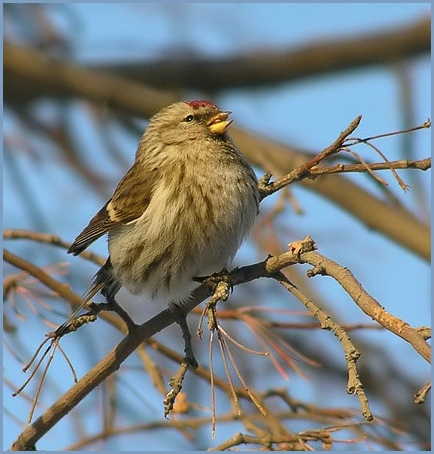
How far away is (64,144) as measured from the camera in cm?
601

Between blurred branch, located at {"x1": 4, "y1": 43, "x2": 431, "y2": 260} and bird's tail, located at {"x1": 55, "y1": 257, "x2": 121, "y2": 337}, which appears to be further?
blurred branch, located at {"x1": 4, "y1": 43, "x2": 431, "y2": 260}

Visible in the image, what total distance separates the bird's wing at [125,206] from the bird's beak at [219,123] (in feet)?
0.98

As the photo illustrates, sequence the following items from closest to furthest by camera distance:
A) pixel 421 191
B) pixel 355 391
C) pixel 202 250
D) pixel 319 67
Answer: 1. pixel 355 391
2. pixel 202 250
3. pixel 421 191
4. pixel 319 67

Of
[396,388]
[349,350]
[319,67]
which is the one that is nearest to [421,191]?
[396,388]

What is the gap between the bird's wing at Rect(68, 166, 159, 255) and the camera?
3.45 metres

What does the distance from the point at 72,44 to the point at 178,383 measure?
396 centimetres

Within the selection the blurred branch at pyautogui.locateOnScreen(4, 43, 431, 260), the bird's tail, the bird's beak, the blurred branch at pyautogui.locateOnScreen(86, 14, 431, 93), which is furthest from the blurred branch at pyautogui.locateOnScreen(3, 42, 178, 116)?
the bird's tail

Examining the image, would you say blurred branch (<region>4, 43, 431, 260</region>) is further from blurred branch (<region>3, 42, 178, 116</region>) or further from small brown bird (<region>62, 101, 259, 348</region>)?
small brown bird (<region>62, 101, 259, 348</region>)

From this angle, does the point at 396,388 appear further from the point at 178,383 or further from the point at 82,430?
the point at 178,383

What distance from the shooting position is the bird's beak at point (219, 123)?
143 inches

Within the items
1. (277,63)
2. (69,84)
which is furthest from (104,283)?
(277,63)

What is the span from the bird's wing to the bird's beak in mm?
298

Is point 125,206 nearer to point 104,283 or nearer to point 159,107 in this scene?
point 104,283

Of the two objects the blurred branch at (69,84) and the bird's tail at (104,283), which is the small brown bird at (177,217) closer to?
the bird's tail at (104,283)
